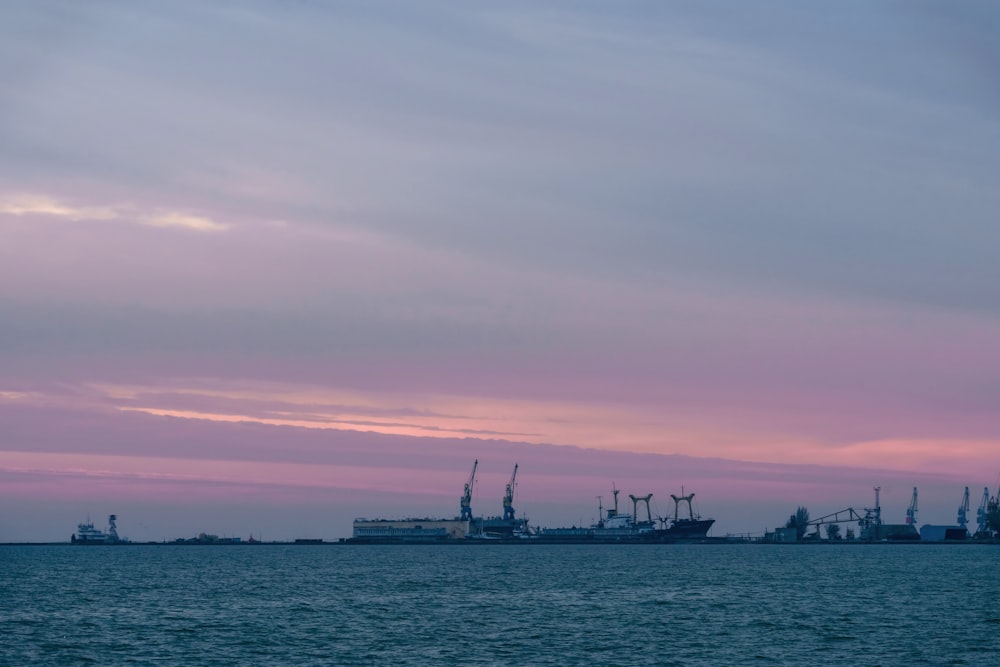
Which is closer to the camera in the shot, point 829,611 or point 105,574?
point 829,611

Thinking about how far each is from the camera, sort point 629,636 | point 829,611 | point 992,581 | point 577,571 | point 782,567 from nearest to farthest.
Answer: point 629,636 → point 829,611 → point 992,581 → point 577,571 → point 782,567

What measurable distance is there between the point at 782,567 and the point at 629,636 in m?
119

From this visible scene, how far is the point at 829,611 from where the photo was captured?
95.6m

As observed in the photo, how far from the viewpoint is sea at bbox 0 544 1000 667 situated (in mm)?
67625

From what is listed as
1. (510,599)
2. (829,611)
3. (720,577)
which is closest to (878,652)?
(829,611)

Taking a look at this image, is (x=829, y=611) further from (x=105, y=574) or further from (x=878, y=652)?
(x=105, y=574)

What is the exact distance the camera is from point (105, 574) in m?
172

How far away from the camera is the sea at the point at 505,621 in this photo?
6762 centimetres

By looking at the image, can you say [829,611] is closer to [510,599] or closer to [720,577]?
[510,599]

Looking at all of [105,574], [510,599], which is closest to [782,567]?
[510,599]

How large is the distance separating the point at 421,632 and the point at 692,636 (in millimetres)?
18340

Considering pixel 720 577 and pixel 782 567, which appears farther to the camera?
pixel 782 567

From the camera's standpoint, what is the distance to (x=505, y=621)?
8619cm

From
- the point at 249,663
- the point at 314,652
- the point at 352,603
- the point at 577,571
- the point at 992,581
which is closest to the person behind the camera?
the point at 249,663
